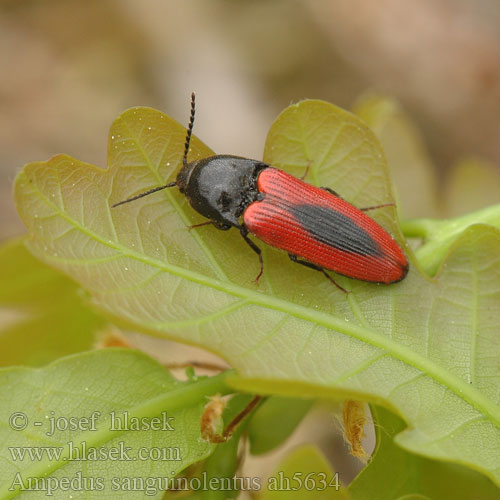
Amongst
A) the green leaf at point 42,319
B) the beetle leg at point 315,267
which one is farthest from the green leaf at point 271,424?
the green leaf at point 42,319

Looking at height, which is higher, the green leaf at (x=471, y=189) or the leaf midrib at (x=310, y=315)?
the leaf midrib at (x=310, y=315)

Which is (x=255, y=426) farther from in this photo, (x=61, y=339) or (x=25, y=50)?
(x=25, y=50)

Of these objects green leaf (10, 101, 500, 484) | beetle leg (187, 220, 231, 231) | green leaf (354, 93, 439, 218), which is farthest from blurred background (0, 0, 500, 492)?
green leaf (10, 101, 500, 484)

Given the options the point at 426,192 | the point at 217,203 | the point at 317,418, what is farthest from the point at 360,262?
the point at 317,418

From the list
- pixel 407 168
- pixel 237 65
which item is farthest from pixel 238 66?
pixel 407 168

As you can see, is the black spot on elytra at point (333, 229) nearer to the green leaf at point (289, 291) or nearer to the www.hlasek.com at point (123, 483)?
the green leaf at point (289, 291)

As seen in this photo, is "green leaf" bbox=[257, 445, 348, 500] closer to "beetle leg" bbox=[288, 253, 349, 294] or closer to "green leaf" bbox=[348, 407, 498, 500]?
"green leaf" bbox=[348, 407, 498, 500]

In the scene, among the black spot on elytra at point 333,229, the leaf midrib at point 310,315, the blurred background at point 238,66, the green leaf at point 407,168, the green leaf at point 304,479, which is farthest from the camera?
the blurred background at point 238,66
